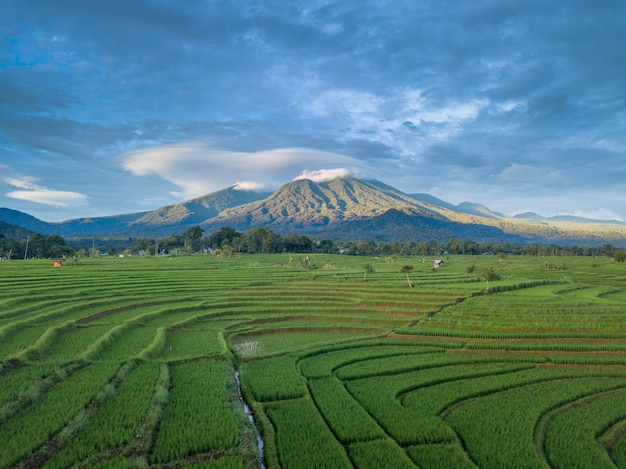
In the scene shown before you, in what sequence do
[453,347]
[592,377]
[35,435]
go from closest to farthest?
[35,435] → [592,377] → [453,347]

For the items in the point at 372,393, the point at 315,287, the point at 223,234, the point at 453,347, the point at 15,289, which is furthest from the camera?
the point at 223,234

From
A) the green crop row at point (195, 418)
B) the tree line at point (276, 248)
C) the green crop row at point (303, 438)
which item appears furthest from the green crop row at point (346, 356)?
the tree line at point (276, 248)

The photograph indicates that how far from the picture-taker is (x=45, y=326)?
20.2m

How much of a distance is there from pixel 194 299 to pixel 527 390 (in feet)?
79.0

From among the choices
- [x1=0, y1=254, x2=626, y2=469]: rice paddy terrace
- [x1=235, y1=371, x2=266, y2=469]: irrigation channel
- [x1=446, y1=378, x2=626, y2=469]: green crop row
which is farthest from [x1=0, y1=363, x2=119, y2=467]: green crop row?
[x1=446, y1=378, x2=626, y2=469]: green crop row

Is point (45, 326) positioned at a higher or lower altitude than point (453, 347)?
higher

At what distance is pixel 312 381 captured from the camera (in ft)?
47.8

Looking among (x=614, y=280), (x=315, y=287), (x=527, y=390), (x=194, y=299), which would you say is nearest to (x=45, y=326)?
(x=194, y=299)

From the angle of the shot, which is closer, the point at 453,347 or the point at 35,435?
the point at 35,435

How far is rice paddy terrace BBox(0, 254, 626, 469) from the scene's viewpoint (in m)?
9.62

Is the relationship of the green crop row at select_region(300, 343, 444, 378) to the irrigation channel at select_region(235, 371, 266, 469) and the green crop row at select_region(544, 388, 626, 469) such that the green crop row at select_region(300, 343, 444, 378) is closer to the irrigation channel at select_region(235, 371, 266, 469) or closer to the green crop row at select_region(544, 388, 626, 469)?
the irrigation channel at select_region(235, 371, 266, 469)

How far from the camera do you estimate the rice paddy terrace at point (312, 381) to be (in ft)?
31.6

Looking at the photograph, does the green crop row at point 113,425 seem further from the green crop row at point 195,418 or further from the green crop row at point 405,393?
the green crop row at point 405,393

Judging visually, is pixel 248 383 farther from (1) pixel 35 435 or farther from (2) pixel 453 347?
(2) pixel 453 347
